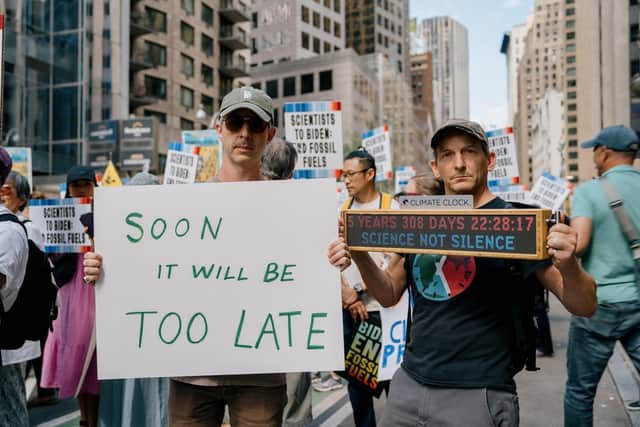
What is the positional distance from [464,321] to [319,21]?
72666 millimetres

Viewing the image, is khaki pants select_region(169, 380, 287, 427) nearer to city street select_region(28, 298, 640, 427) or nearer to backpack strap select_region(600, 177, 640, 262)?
backpack strap select_region(600, 177, 640, 262)

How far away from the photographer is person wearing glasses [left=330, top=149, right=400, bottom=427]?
380cm

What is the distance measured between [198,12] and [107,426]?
46570 millimetres

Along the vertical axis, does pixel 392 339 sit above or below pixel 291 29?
below

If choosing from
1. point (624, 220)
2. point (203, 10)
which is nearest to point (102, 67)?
point (203, 10)

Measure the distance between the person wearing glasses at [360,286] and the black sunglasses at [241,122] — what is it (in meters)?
1.38

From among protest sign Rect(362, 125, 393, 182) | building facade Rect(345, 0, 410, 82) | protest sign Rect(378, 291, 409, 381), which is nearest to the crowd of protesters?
protest sign Rect(378, 291, 409, 381)

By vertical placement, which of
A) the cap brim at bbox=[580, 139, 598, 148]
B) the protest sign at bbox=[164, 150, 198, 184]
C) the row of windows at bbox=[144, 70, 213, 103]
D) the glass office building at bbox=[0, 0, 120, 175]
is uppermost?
the row of windows at bbox=[144, 70, 213, 103]

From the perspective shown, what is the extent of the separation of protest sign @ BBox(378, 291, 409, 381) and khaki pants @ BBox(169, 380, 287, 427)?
1.35 m

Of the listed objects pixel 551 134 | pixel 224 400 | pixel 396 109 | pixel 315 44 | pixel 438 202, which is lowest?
pixel 224 400

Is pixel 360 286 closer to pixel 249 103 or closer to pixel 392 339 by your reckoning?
pixel 392 339

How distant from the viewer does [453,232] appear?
1931 mm

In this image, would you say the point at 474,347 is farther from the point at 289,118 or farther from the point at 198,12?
the point at 198,12

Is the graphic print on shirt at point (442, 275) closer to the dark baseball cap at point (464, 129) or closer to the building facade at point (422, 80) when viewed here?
the dark baseball cap at point (464, 129)
